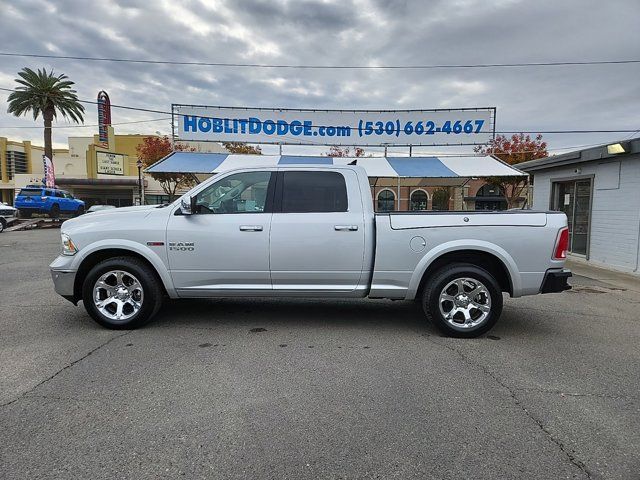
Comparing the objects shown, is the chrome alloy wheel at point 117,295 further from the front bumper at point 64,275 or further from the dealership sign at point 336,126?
the dealership sign at point 336,126

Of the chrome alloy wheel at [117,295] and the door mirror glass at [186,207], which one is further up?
the door mirror glass at [186,207]

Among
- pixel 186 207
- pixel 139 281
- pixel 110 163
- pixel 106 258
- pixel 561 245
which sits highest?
pixel 110 163

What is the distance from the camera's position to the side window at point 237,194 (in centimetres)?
492

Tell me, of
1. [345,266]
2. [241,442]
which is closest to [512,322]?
[345,266]

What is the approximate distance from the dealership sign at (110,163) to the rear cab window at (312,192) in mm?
40156

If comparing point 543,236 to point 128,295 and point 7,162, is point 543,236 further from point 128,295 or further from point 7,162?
point 7,162

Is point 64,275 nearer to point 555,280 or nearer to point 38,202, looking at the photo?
point 555,280

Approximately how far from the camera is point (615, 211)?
406 inches

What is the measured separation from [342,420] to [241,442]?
735 mm

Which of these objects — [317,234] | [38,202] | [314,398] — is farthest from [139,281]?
[38,202]

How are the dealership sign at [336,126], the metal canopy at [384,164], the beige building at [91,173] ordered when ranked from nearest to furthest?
the metal canopy at [384,164] → the dealership sign at [336,126] → the beige building at [91,173]

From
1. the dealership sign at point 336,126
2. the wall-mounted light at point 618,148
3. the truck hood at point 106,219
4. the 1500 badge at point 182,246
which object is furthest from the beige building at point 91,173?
the 1500 badge at point 182,246

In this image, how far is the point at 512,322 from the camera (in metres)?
5.50

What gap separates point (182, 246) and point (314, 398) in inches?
97.4
